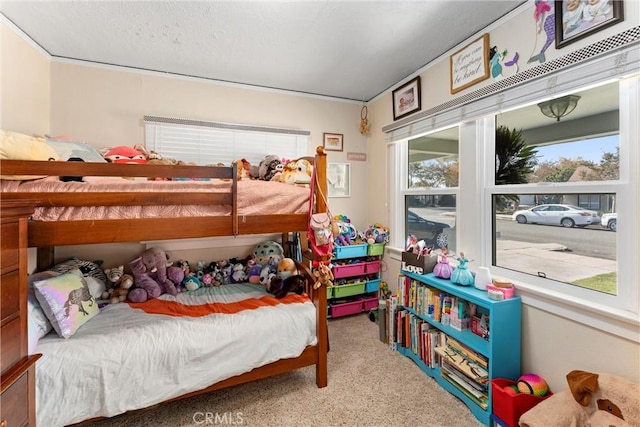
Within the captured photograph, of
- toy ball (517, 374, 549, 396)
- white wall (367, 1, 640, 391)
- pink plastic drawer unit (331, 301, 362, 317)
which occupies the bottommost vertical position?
pink plastic drawer unit (331, 301, 362, 317)

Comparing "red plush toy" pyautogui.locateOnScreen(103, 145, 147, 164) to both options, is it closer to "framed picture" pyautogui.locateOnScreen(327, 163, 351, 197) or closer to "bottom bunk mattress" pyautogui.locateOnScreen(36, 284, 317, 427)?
"bottom bunk mattress" pyautogui.locateOnScreen(36, 284, 317, 427)

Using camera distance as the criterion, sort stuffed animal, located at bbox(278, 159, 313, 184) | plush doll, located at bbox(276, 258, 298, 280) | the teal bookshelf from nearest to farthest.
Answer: the teal bookshelf, stuffed animal, located at bbox(278, 159, 313, 184), plush doll, located at bbox(276, 258, 298, 280)

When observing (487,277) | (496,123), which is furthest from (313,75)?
(487,277)

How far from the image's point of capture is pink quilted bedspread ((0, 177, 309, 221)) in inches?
54.5

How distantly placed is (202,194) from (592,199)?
2187 millimetres

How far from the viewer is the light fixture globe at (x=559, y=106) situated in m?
1.50

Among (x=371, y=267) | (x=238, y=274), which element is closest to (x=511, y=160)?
(x=371, y=267)

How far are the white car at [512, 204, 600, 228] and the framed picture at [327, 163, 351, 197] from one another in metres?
1.77

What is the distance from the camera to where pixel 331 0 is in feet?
5.22

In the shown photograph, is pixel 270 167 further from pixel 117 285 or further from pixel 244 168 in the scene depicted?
pixel 117 285

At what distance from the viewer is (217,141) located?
8.76ft

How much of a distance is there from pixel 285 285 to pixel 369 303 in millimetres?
1282

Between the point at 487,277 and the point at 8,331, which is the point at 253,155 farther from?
the point at 487,277

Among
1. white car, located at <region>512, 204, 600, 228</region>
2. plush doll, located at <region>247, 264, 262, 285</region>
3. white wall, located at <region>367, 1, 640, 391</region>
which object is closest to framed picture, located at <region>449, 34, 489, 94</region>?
white wall, located at <region>367, 1, 640, 391</region>
